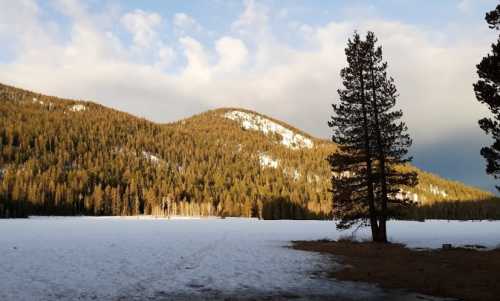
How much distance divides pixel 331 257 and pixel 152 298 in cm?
1389

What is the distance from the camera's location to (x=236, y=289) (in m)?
14.3

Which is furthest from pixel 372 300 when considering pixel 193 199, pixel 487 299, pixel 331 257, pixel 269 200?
pixel 193 199

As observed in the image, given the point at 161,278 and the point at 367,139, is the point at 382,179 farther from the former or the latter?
the point at 161,278

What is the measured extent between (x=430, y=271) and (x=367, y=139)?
16595 millimetres

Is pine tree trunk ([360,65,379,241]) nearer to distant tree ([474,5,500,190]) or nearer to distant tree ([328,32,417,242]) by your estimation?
distant tree ([328,32,417,242])

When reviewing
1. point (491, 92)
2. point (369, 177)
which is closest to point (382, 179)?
point (369, 177)

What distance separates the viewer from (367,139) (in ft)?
110

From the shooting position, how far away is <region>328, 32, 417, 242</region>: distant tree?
33000 millimetres

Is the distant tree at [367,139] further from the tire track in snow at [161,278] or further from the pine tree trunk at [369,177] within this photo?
the tire track in snow at [161,278]

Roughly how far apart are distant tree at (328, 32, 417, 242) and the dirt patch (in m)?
6.59

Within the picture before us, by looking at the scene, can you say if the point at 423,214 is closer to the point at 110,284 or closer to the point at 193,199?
the point at 193,199

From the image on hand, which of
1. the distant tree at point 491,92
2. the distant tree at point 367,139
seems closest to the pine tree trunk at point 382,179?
the distant tree at point 367,139

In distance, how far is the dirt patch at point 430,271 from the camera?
14.2 m

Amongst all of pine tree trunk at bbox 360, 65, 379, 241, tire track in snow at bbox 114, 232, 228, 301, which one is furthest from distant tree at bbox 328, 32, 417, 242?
tire track in snow at bbox 114, 232, 228, 301
